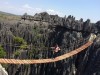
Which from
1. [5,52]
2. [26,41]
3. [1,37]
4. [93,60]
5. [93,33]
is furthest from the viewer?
[26,41]

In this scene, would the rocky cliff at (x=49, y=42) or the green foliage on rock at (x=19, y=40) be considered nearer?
the rocky cliff at (x=49, y=42)

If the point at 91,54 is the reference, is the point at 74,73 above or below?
below

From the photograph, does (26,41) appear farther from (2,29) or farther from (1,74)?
(1,74)

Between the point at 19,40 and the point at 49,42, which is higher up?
the point at 19,40

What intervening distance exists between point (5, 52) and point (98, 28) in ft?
60.3

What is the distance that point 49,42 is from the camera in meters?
54.3

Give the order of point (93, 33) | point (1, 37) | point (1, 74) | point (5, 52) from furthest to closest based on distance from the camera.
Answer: point (1, 37)
point (5, 52)
point (93, 33)
point (1, 74)

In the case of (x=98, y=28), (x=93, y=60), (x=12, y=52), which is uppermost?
(x=98, y=28)

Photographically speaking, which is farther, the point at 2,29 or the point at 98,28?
the point at 2,29

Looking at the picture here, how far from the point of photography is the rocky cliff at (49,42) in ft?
107

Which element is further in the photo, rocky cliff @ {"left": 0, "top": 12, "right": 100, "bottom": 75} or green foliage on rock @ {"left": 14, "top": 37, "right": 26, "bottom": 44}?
green foliage on rock @ {"left": 14, "top": 37, "right": 26, "bottom": 44}

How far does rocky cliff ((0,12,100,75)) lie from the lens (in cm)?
3259

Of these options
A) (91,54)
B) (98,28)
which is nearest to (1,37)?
(98,28)

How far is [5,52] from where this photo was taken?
4962 cm
